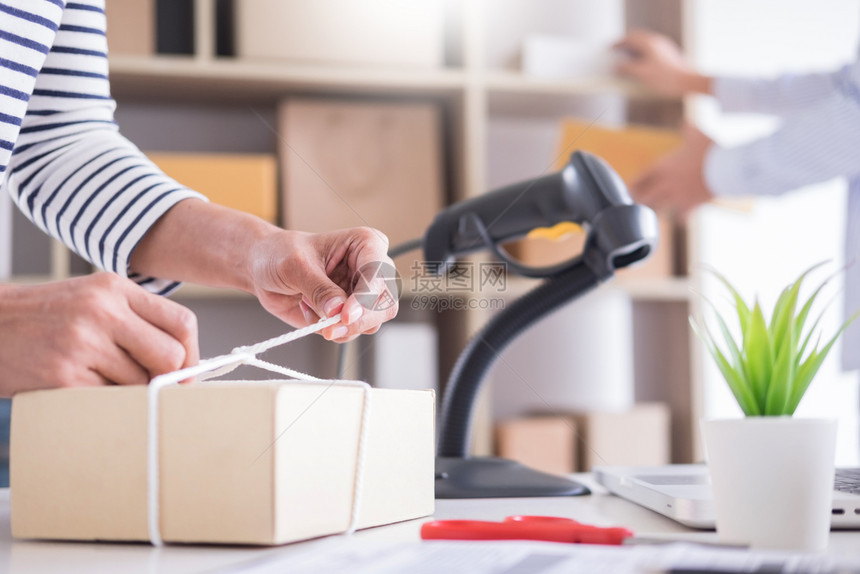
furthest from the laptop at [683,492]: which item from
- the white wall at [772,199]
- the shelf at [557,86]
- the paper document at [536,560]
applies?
the white wall at [772,199]

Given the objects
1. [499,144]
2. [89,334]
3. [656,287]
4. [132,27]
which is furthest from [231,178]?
[89,334]

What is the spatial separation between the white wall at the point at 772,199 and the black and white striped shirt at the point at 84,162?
1.52 metres

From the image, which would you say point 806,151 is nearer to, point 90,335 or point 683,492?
point 683,492

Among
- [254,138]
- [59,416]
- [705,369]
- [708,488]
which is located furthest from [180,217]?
[705,369]

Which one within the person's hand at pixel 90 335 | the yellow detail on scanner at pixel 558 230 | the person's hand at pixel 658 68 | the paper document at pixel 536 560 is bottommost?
the paper document at pixel 536 560

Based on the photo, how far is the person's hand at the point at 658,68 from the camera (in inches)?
67.0

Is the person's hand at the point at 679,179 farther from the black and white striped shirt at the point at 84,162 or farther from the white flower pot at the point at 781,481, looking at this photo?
→ the white flower pot at the point at 781,481

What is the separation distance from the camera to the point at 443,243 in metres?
0.75

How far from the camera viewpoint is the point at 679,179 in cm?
165

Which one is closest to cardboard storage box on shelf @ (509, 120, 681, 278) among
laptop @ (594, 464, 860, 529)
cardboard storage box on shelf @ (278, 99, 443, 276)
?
cardboard storage box on shelf @ (278, 99, 443, 276)

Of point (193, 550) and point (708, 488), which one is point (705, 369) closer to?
point (708, 488)

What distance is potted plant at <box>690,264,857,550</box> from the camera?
16.1 inches

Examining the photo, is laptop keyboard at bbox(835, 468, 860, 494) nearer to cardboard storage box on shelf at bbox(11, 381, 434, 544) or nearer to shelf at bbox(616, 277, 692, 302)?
cardboard storage box on shelf at bbox(11, 381, 434, 544)

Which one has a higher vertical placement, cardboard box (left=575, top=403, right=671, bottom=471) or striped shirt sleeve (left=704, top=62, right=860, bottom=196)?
striped shirt sleeve (left=704, top=62, right=860, bottom=196)
